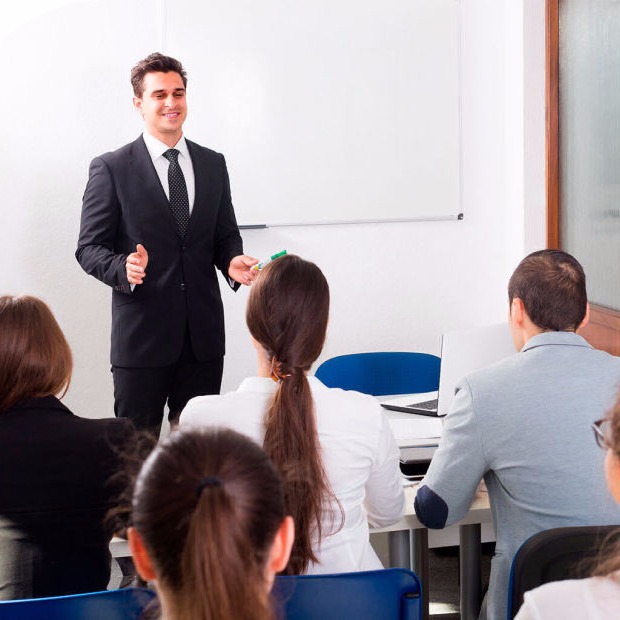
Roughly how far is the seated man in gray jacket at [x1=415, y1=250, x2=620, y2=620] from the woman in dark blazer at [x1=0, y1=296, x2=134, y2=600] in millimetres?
663

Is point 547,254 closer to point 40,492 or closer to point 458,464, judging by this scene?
point 458,464

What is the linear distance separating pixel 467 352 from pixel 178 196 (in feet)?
4.49

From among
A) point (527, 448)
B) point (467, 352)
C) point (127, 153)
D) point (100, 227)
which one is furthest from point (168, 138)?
point (527, 448)

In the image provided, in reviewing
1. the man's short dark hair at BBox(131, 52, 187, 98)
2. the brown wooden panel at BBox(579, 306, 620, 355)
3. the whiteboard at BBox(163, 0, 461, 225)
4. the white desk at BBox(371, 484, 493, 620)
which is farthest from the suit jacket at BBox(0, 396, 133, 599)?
the whiteboard at BBox(163, 0, 461, 225)

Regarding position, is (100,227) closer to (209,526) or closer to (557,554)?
(557,554)

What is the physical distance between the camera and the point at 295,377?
183 centimetres

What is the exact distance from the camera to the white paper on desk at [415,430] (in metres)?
2.42

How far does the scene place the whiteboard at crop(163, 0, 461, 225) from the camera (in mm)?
4168

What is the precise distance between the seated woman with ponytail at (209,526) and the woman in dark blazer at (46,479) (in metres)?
0.79

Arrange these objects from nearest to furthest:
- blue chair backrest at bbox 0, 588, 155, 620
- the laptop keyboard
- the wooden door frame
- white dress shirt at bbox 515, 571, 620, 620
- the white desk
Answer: white dress shirt at bbox 515, 571, 620, 620 → blue chair backrest at bbox 0, 588, 155, 620 → the white desk → the laptop keyboard → the wooden door frame

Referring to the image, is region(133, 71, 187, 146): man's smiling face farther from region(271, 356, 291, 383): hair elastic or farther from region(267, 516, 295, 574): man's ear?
region(267, 516, 295, 574): man's ear

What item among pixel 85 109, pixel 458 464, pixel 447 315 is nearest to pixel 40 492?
pixel 458 464

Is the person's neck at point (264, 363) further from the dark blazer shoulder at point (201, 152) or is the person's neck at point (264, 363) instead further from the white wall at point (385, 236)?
the white wall at point (385, 236)

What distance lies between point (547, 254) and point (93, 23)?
265 centimetres
